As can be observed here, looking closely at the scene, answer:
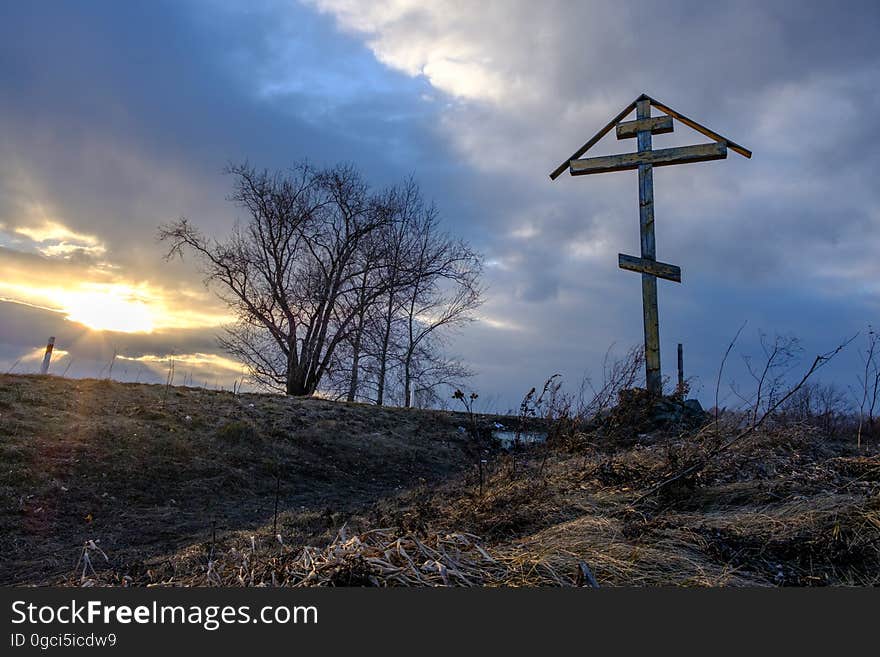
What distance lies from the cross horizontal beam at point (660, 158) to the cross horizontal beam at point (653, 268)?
5.70 feet

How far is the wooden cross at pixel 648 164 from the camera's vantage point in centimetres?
1012

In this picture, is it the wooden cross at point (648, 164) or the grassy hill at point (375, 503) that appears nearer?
the grassy hill at point (375, 503)

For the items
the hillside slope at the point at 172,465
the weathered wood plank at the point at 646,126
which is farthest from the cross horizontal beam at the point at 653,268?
the hillside slope at the point at 172,465

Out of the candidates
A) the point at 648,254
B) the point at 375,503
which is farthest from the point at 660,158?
the point at 375,503

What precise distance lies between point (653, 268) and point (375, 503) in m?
6.04

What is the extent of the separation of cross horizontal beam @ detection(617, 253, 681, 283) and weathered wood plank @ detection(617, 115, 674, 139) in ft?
7.69

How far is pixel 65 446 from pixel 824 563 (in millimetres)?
9853

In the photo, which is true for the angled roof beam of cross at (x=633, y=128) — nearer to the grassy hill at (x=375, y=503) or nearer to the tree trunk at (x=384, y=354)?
the grassy hill at (x=375, y=503)

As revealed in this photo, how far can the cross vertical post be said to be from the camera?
10039mm

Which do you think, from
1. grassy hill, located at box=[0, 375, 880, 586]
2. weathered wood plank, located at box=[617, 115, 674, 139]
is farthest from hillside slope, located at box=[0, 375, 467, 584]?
weathered wood plank, located at box=[617, 115, 674, 139]

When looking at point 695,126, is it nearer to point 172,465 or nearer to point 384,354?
point 172,465

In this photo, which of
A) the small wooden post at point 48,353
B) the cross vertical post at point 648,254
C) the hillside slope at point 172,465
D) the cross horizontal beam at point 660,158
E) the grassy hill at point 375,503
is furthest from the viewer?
the small wooden post at point 48,353

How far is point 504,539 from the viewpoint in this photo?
14.0ft

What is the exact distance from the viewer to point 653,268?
10.2m
